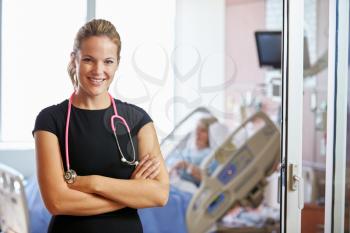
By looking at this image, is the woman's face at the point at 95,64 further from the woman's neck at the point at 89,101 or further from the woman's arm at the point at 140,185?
the woman's arm at the point at 140,185

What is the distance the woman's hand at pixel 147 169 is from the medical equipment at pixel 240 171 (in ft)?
4.00

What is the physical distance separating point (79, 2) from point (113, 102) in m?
0.30

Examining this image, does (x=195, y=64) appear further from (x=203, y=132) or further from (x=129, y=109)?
(x=203, y=132)

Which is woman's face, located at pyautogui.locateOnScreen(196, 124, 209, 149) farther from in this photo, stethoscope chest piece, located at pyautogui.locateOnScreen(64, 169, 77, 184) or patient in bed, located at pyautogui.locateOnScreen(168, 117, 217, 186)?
stethoscope chest piece, located at pyautogui.locateOnScreen(64, 169, 77, 184)

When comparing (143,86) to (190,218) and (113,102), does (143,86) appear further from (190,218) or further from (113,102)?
(190,218)

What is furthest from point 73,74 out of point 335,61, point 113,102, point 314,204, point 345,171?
point 314,204

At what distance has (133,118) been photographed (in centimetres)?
145

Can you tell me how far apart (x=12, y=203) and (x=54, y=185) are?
585 millimetres

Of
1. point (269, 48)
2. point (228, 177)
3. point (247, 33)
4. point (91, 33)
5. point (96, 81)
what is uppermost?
point (247, 33)

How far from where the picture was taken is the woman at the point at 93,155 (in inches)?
51.4

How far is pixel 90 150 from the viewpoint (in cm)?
136

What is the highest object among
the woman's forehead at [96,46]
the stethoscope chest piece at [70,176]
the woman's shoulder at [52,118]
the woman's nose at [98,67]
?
the woman's forehead at [96,46]

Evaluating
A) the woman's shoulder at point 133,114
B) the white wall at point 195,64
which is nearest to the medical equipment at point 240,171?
the white wall at point 195,64

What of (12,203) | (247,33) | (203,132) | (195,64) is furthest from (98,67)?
(247,33)
